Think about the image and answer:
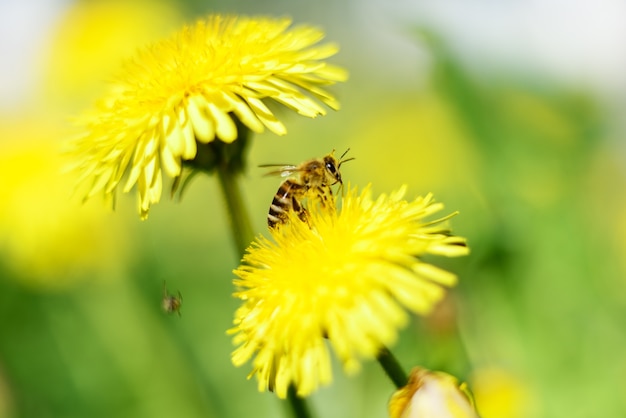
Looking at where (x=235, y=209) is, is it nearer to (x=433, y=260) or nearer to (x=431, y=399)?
(x=431, y=399)

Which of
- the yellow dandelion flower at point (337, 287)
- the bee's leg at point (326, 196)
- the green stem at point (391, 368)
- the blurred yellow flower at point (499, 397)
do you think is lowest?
the blurred yellow flower at point (499, 397)

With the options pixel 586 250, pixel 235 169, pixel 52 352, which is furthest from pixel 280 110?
pixel 52 352

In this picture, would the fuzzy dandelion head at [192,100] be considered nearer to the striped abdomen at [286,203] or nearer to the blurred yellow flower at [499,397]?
the striped abdomen at [286,203]

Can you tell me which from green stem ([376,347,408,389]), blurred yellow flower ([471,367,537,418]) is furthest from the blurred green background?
green stem ([376,347,408,389])

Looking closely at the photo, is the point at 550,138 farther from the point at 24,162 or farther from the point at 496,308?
the point at 24,162

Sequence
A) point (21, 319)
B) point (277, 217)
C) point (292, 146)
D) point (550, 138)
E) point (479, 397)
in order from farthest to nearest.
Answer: point (292, 146)
point (21, 319)
point (550, 138)
point (479, 397)
point (277, 217)

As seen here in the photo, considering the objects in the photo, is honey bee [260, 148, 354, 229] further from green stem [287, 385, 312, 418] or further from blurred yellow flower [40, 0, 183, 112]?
Answer: blurred yellow flower [40, 0, 183, 112]

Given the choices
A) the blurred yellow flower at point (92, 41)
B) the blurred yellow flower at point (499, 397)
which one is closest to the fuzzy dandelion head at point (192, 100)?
the blurred yellow flower at point (499, 397)
